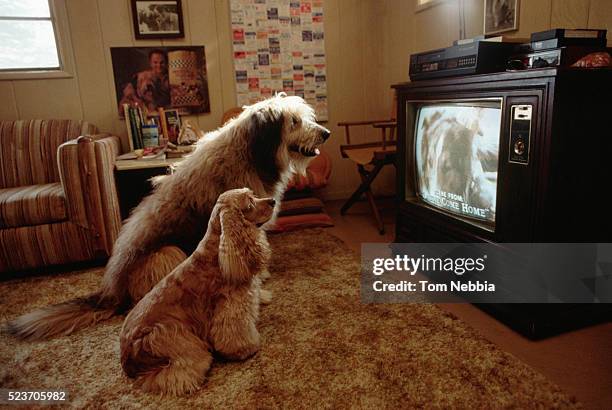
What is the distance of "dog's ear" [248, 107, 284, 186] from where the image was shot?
2110mm

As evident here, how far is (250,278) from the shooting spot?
1.62 meters

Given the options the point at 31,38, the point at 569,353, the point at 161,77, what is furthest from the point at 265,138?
the point at 31,38

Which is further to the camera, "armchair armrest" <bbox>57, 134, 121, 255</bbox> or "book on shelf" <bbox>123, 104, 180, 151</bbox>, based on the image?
"book on shelf" <bbox>123, 104, 180, 151</bbox>

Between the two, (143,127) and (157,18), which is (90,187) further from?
(157,18)

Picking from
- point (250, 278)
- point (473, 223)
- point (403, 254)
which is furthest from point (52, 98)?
point (473, 223)

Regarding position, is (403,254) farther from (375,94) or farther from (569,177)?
(375,94)

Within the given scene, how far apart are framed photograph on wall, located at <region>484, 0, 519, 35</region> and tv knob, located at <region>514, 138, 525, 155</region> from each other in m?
1.27

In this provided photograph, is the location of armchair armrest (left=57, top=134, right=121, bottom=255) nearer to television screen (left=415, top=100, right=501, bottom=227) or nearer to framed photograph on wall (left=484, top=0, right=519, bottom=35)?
television screen (left=415, top=100, right=501, bottom=227)

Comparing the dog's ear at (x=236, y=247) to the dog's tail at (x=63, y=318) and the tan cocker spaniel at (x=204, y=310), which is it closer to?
the tan cocker spaniel at (x=204, y=310)

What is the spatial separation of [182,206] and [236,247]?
0.64 metres

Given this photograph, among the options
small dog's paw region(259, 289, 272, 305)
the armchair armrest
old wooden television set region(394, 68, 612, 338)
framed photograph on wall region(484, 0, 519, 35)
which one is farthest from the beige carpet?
framed photograph on wall region(484, 0, 519, 35)

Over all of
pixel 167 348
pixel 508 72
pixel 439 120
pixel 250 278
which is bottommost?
pixel 167 348

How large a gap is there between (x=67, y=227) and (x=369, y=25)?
→ 3386 millimetres

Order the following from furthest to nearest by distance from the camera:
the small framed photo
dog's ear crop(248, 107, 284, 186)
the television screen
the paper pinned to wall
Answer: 1. the paper pinned to wall
2. the small framed photo
3. dog's ear crop(248, 107, 284, 186)
4. the television screen
